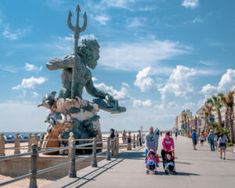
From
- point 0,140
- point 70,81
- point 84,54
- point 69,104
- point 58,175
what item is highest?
point 84,54

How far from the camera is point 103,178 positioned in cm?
1223

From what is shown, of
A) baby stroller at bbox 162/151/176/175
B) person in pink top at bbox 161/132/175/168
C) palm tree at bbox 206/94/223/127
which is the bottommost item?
baby stroller at bbox 162/151/176/175

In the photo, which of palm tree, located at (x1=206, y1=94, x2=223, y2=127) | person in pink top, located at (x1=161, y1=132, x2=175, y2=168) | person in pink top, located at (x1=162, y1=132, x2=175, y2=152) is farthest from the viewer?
palm tree, located at (x1=206, y1=94, x2=223, y2=127)

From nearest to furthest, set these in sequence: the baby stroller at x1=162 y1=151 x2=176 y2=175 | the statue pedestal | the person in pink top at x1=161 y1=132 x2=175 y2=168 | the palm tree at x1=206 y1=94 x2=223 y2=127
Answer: the baby stroller at x1=162 y1=151 x2=176 y2=175, the person in pink top at x1=161 y1=132 x2=175 y2=168, the statue pedestal, the palm tree at x1=206 y1=94 x2=223 y2=127

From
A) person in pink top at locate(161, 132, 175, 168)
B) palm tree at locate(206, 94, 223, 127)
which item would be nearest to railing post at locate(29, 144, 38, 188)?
person in pink top at locate(161, 132, 175, 168)

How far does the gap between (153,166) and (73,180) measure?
11.0 feet

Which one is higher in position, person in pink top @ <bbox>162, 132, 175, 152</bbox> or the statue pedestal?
the statue pedestal

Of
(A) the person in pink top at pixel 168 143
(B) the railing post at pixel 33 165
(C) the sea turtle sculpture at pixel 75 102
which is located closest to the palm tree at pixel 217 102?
(C) the sea turtle sculpture at pixel 75 102

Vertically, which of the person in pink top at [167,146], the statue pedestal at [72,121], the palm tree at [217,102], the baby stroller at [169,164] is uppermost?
the palm tree at [217,102]

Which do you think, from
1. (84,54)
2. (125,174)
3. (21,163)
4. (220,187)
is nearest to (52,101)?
(84,54)

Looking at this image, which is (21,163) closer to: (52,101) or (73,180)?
(52,101)

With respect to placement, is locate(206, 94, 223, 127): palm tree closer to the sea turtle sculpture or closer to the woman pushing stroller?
the sea turtle sculpture

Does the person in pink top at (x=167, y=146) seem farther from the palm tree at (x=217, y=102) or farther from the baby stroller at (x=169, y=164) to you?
the palm tree at (x=217, y=102)

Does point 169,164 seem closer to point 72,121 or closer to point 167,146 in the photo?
point 167,146
